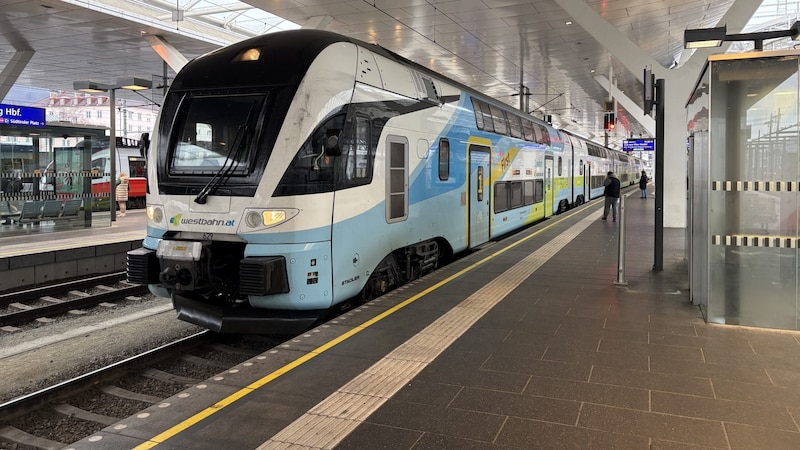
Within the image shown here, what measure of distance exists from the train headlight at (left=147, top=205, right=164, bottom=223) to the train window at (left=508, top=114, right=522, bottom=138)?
8.07m

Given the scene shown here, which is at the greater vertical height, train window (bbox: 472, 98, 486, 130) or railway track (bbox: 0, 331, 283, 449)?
train window (bbox: 472, 98, 486, 130)

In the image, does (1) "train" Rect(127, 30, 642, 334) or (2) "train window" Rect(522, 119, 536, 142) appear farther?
(2) "train window" Rect(522, 119, 536, 142)

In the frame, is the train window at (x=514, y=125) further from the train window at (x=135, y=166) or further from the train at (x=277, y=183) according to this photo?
the train window at (x=135, y=166)

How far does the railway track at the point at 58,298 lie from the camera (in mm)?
7715

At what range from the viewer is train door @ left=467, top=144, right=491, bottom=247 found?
968 cm

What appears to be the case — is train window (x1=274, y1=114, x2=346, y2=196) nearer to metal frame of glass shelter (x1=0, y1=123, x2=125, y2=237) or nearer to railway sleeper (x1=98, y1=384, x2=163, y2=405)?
railway sleeper (x1=98, y1=384, x2=163, y2=405)

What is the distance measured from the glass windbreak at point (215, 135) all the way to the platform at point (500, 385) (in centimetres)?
190

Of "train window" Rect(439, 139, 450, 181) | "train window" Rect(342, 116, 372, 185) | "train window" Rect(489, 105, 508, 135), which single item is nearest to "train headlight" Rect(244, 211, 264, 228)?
"train window" Rect(342, 116, 372, 185)

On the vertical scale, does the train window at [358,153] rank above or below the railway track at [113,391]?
above

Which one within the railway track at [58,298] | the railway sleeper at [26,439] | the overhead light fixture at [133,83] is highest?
the overhead light fixture at [133,83]

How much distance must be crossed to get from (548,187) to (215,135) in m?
12.4

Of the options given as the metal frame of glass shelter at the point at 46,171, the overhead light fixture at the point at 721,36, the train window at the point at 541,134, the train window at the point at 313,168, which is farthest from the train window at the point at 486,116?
the metal frame of glass shelter at the point at 46,171

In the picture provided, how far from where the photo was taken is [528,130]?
13.7 m

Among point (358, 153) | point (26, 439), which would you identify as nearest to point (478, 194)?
point (358, 153)
